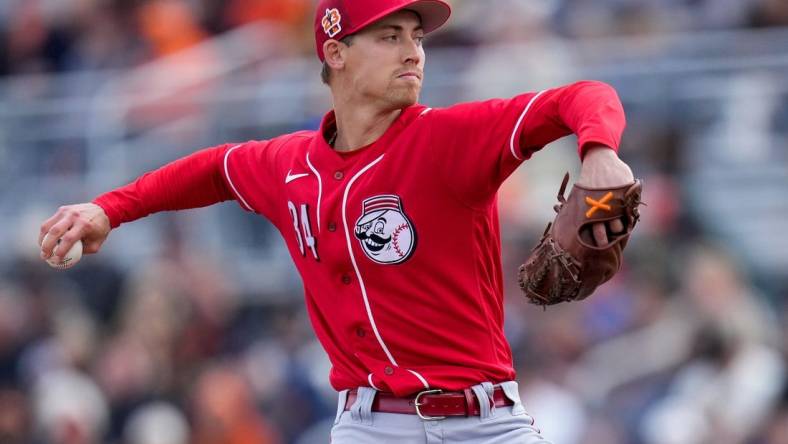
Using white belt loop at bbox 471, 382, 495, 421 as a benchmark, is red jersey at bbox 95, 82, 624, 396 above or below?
above

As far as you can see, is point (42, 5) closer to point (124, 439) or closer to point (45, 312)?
point (45, 312)

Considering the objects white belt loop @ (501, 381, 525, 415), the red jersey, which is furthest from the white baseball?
white belt loop @ (501, 381, 525, 415)

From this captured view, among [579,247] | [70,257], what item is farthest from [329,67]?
[579,247]

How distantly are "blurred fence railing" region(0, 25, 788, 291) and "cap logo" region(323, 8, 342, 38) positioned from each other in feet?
16.1

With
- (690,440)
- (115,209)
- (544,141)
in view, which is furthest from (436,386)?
(690,440)

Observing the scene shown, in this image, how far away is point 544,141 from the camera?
4023 millimetres

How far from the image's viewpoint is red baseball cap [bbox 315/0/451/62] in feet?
14.7

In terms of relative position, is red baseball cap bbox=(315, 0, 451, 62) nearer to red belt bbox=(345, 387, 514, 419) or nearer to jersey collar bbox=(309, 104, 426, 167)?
jersey collar bbox=(309, 104, 426, 167)

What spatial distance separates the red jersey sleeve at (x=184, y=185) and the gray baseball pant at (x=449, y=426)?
3.14ft

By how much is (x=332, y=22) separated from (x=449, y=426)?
1.36 metres

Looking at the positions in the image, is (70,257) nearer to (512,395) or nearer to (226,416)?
(512,395)

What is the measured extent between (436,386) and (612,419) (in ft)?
14.1

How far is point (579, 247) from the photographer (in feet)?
12.5

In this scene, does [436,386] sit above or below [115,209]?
below
